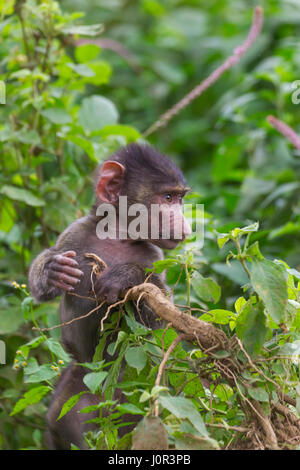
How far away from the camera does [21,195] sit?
162 inches

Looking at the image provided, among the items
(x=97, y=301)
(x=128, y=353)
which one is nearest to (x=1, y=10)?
(x=97, y=301)

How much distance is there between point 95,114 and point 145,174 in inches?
54.5

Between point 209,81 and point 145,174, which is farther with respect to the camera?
point 209,81

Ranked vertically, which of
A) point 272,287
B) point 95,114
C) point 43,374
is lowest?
point 43,374

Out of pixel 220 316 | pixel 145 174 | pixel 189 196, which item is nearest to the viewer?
pixel 220 316

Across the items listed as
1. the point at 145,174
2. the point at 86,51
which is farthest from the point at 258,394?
the point at 86,51

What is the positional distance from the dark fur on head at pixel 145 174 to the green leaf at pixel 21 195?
0.72 metres

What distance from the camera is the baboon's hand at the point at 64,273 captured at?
3146 millimetres

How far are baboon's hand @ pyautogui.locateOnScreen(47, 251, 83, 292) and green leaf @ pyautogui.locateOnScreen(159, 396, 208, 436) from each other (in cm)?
105

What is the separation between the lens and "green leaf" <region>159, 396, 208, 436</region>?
2.18 metres

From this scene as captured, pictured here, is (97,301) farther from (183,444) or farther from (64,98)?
(64,98)

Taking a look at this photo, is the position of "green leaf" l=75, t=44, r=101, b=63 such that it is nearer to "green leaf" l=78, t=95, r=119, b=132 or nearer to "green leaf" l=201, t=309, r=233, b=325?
"green leaf" l=78, t=95, r=119, b=132

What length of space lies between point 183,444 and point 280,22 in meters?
6.49

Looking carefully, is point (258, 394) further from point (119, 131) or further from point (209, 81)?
point (209, 81)
